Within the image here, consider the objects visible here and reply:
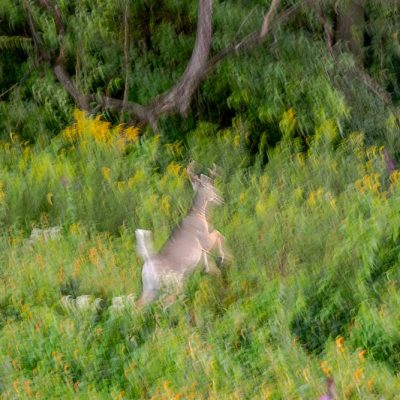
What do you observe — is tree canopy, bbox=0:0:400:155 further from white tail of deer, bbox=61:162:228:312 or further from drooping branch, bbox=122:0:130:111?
white tail of deer, bbox=61:162:228:312

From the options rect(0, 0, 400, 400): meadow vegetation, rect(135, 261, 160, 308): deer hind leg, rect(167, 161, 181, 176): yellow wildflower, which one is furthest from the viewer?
rect(167, 161, 181, 176): yellow wildflower

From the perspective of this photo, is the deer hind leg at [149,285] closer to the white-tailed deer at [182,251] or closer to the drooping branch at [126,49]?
the white-tailed deer at [182,251]

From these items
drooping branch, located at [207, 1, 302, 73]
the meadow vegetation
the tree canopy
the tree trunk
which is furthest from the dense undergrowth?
the tree trunk

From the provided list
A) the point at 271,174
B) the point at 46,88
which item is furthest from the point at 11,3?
the point at 271,174

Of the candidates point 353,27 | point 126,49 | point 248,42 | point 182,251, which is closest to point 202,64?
point 248,42

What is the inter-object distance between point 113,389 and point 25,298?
5.04 feet

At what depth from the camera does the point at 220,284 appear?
6.78 m

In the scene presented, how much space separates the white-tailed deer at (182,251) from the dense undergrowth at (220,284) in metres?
0.14

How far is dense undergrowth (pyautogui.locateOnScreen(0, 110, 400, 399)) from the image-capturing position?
18.1 feet

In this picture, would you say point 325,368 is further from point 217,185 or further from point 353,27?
point 353,27

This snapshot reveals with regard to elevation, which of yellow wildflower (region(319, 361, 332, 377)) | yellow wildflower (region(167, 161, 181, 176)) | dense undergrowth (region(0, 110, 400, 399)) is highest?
yellow wildflower (region(319, 361, 332, 377))

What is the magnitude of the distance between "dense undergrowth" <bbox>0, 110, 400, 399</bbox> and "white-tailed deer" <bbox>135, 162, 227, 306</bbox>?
0.46 feet

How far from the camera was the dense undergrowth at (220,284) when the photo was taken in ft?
18.1

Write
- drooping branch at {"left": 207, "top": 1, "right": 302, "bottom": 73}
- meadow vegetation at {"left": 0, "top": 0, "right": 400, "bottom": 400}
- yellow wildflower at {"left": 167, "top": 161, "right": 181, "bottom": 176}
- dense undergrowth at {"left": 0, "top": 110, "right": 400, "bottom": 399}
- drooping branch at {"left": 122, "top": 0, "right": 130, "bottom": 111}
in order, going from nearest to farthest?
dense undergrowth at {"left": 0, "top": 110, "right": 400, "bottom": 399}
meadow vegetation at {"left": 0, "top": 0, "right": 400, "bottom": 400}
yellow wildflower at {"left": 167, "top": 161, "right": 181, "bottom": 176}
drooping branch at {"left": 207, "top": 1, "right": 302, "bottom": 73}
drooping branch at {"left": 122, "top": 0, "right": 130, "bottom": 111}
